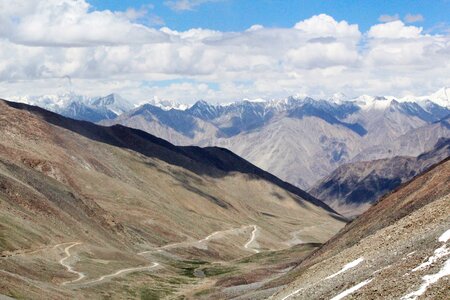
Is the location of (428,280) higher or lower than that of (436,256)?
lower

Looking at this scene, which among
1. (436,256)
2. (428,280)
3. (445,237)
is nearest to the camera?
(428,280)

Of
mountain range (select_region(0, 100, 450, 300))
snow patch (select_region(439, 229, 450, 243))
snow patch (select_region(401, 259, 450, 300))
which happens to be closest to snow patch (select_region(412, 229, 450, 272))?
mountain range (select_region(0, 100, 450, 300))

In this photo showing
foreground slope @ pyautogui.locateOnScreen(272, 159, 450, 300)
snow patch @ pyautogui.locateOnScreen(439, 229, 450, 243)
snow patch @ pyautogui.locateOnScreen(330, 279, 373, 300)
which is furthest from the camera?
snow patch @ pyautogui.locateOnScreen(439, 229, 450, 243)

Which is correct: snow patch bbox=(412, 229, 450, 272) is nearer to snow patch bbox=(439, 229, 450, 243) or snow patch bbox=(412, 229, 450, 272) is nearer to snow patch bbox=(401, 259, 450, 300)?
snow patch bbox=(439, 229, 450, 243)

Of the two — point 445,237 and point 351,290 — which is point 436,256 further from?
point 351,290

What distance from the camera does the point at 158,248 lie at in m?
169

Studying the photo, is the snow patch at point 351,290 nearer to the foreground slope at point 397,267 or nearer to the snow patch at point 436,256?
the foreground slope at point 397,267

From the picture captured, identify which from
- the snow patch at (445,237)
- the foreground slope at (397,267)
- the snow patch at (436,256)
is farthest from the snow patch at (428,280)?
the snow patch at (445,237)

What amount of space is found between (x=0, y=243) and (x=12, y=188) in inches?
1494

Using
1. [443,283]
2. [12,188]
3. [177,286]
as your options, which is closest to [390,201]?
[177,286]

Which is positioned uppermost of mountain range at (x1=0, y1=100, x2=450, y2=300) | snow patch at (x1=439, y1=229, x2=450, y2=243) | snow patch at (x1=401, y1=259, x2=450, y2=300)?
snow patch at (x1=439, y1=229, x2=450, y2=243)

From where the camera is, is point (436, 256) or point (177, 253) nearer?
point (436, 256)

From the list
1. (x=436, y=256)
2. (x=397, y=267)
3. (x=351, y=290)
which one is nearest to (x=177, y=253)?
(x=351, y=290)

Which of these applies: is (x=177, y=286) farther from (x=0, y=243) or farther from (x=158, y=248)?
(x=158, y=248)
